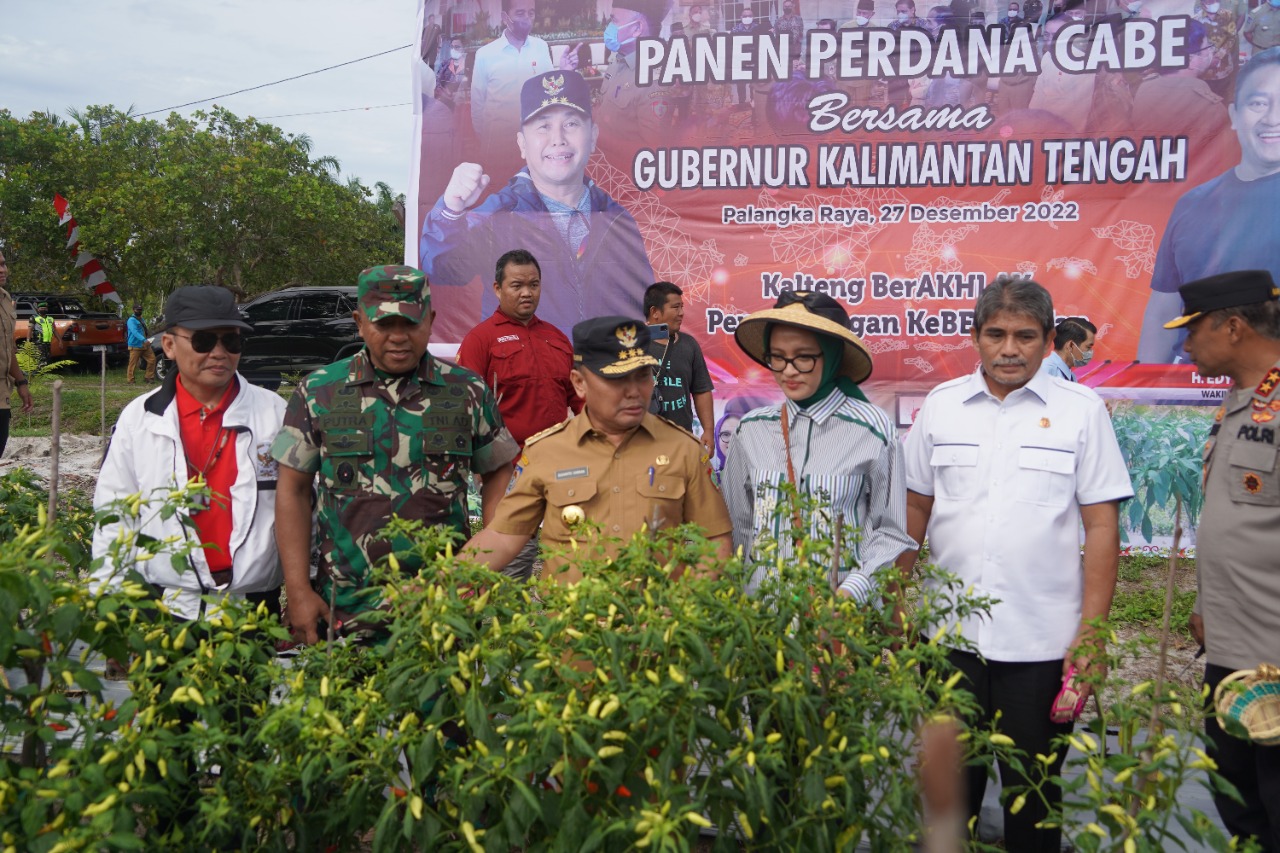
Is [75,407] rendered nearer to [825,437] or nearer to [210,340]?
[210,340]

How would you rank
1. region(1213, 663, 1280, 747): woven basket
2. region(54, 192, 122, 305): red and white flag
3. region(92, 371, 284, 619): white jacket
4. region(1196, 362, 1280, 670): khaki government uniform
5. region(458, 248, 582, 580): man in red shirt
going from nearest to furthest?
region(1213, 663, 1280, 747): woven basket → region(1196, 362, 1280, 670): khaki government uniform → region(92, 371, 284, 619): white jacket → region(458, 248, 582, 580): man in red shirt → region(54, 192, 122, 305): red and white flag

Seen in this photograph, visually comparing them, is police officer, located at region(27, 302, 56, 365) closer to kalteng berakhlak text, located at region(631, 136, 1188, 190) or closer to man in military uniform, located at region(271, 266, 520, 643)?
kalteng berakhlak text, located at region(631, 136, 1188, 190)

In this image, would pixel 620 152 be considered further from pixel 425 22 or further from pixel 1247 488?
pixel 1247 488

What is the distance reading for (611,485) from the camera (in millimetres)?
2650

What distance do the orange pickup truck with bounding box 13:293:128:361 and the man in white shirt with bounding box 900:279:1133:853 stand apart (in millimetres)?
18192

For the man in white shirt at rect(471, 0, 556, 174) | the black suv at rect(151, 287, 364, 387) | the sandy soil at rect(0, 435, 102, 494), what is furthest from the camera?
the black suv at rect(151, 287, 364, 387)

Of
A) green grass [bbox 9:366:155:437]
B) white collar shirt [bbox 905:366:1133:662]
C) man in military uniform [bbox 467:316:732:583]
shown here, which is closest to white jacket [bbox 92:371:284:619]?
man in military uniform [bbox 467:316:732:583]

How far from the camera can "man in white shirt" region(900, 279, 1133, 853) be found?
102 inches

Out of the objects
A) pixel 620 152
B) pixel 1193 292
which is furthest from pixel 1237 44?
pixel 1193 292

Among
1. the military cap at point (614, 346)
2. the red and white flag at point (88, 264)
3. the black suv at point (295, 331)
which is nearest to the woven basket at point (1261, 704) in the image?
the military cap at point (614, 346)

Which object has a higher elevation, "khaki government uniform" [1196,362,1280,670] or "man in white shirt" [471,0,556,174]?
"man in white shirt" [471,0,556,174]

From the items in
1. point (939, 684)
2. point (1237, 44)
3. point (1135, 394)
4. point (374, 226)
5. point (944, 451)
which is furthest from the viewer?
point (374, 226)

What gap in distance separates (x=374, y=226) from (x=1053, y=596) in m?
23.2

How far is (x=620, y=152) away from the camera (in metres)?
6.41
